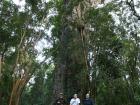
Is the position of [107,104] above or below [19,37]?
below

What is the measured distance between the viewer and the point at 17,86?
23125 mm

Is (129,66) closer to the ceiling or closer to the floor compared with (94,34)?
closer to the floor

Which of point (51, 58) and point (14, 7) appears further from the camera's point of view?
point (51, 58)

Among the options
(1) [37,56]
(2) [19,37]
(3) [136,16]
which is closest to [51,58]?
(1) [37,56]

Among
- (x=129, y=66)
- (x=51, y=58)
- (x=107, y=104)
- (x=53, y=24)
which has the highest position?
(x=53, y=24)

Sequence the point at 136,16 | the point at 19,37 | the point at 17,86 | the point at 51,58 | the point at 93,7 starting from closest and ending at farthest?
the point at 17,86
the point at 136,16
the point at 93,7
the point at 19,37
the point at 51,58

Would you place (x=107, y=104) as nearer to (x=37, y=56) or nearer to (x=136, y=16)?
(x=136, y=16)

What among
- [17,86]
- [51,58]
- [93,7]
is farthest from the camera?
[51,58]

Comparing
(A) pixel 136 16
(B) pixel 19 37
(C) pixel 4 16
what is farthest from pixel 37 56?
(A) pixel 136 16

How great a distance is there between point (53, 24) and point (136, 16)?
7663 millimetres

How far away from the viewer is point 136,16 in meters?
25.0

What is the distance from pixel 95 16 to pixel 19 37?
645 centimetres

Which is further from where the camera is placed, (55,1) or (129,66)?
(55,1)

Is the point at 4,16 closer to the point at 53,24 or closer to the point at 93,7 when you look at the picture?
the point at 53,24
